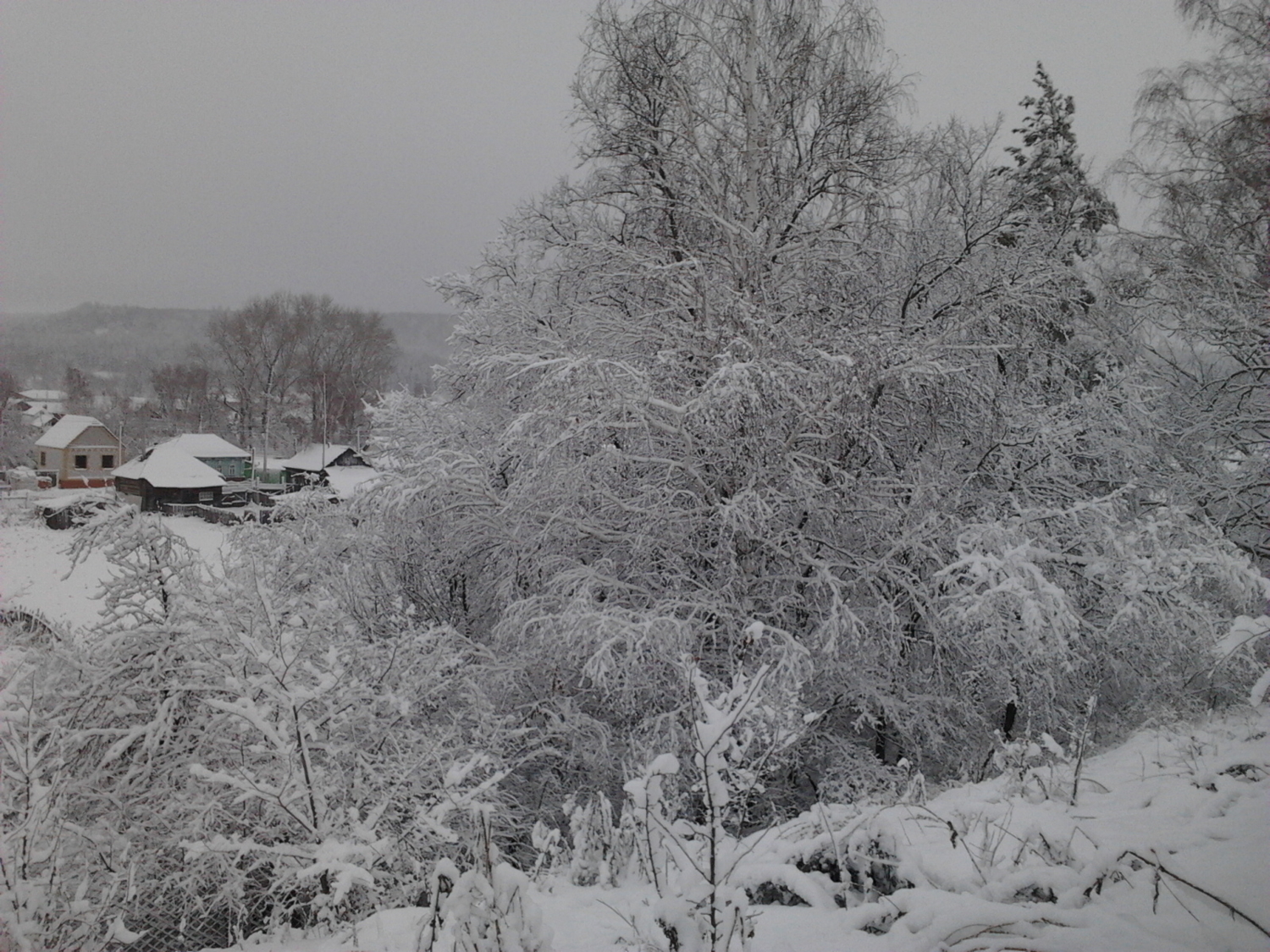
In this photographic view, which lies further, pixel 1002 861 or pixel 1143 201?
pixel 1143 201

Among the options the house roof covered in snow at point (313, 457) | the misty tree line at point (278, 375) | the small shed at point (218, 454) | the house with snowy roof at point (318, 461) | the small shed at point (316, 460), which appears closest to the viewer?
the small shed at point (218, 454)

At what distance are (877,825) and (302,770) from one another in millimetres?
2852

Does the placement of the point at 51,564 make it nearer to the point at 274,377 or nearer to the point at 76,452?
the point at 76,452

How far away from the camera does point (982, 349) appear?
257 inches

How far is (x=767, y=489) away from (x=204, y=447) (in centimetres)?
2964

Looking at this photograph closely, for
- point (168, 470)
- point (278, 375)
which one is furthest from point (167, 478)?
point (278, 375)

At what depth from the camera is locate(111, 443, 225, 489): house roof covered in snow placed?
2022cm

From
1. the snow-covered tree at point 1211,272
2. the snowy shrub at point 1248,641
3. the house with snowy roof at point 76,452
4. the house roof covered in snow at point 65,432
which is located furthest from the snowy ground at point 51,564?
the snow-covered tree at point 1211,272

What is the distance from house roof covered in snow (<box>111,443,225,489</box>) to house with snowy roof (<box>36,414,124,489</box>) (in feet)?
3.79

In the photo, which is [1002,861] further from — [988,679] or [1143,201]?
[1143,201]

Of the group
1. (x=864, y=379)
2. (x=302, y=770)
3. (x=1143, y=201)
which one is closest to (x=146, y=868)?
(x=302, y=770)

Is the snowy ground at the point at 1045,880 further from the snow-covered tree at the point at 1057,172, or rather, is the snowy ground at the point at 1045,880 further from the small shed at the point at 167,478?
the small shed at the point at 167,478

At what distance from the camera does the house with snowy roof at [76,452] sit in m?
21.3

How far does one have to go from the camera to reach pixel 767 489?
591 centimetres
